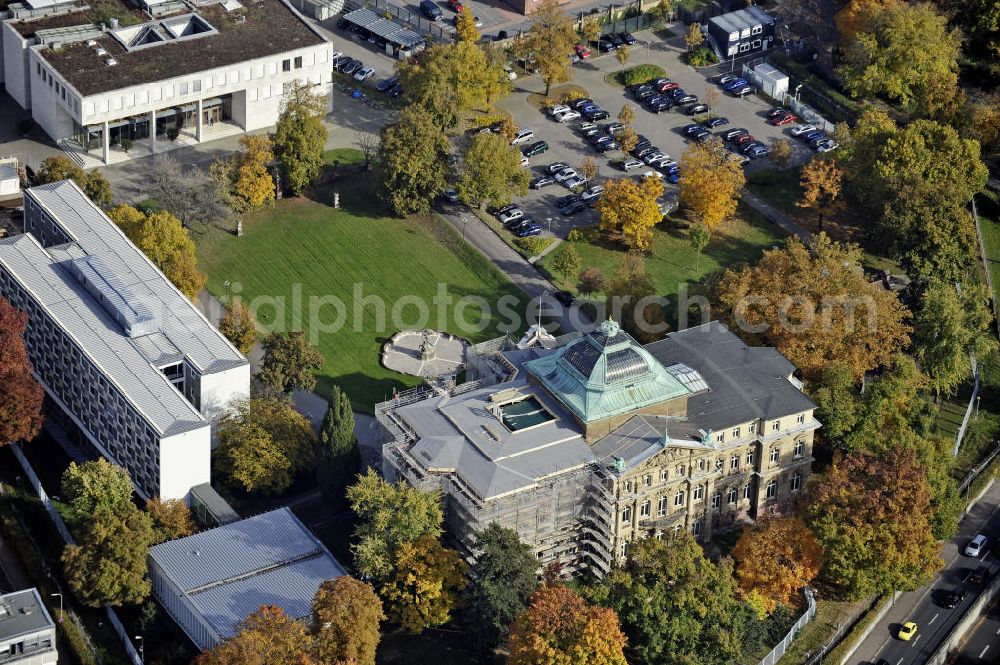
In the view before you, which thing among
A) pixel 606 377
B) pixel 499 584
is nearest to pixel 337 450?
pixel 499 584

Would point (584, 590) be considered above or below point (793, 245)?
below

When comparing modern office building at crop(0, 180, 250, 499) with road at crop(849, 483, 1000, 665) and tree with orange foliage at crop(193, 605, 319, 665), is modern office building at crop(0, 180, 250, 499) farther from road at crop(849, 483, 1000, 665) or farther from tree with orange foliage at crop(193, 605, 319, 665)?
road at crop(849, 483, 1000, 665)

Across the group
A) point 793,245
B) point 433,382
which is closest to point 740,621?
point 433,382

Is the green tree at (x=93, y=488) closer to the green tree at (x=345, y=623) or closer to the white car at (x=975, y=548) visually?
the green tree at (x=345, y=623)

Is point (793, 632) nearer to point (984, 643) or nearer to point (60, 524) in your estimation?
point (984, 643)

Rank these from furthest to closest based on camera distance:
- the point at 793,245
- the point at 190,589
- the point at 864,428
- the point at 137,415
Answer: the point at 793,245, the point at 864,428, the point at 137,415, the point at 190,589

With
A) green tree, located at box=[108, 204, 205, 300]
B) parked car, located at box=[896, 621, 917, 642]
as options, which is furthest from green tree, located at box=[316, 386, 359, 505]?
parked car, located at box=[896, 621, 917, 642]

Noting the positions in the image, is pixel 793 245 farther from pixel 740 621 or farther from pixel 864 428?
pixel 740 621
